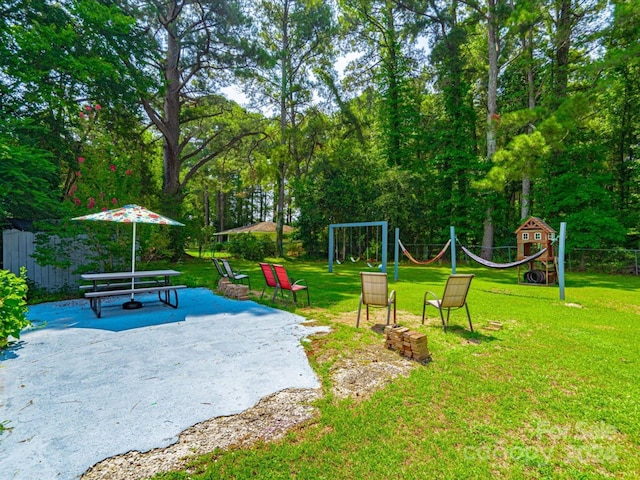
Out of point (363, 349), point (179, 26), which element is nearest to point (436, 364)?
point (363, 349)

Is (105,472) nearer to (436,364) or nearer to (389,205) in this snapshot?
(436,364)

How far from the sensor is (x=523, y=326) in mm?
5199

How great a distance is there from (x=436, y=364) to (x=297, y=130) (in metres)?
20.6

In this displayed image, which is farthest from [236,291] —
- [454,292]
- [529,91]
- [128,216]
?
[529,91]

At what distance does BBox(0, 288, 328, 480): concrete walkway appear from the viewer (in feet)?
7.27

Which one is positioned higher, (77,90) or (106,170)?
(77,90)

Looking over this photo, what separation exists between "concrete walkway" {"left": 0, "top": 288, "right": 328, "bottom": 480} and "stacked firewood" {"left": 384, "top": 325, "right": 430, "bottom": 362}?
121cm

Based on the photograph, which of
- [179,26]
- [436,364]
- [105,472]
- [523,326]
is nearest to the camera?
[105,472]

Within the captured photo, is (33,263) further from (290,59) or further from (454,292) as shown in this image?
(290,59)

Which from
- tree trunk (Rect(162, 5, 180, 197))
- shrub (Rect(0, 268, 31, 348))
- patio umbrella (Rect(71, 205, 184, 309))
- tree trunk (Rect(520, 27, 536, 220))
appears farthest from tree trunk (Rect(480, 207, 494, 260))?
shrub (Rect(0, 268, 31, 348))

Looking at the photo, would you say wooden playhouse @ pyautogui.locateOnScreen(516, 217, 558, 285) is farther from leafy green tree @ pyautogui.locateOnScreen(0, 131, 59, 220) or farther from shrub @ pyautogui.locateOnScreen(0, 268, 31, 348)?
Answer: leafy green tree @ pyautogui.locateOnScreen(0, 131, 59, 220)

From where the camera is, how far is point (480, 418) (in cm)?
251

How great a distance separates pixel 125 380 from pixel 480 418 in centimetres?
352

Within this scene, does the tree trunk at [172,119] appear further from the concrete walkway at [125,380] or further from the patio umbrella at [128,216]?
the concrete walkway at [125,380]
